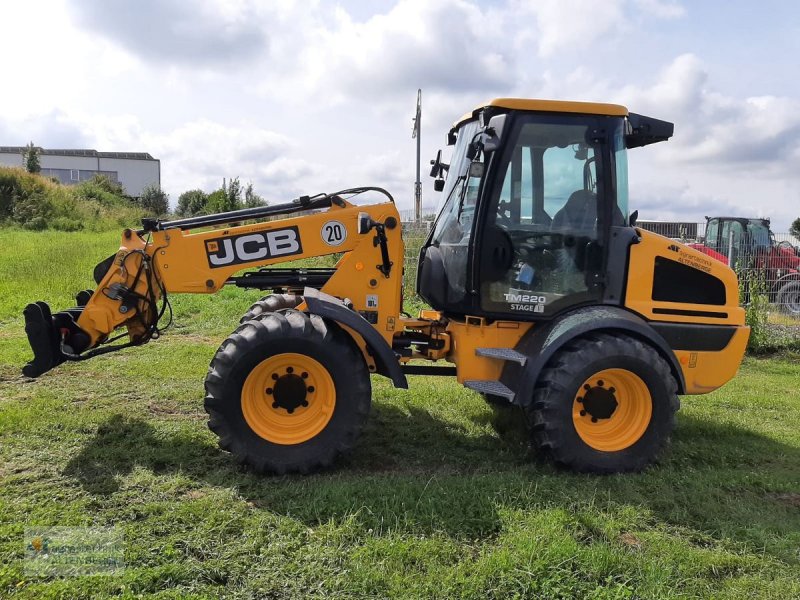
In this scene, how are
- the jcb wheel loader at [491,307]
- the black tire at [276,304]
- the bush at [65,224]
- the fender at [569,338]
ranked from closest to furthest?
the jcb wheel loader at [491,307]
the fender at [569,338]
the black tire at [276,304]
the bush at [65,224]

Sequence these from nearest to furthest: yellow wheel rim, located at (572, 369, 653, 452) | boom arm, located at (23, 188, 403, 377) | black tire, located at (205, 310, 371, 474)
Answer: black tire, located at (205, 310, 371, 474), yellow wheel rim, located at (572, 369, 653, 452), boom arm, located at (23, 188, 403, 377)

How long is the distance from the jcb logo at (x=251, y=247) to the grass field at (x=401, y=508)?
145cm

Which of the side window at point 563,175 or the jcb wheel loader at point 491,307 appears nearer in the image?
the jcb wheel loader at point 491,307

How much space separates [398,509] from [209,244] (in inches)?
97.1

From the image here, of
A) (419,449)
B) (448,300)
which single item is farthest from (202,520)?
(448,300)

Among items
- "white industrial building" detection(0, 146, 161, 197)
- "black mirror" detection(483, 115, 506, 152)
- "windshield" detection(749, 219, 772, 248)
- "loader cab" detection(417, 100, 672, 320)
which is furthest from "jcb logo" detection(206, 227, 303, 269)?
"white industrial building" detection(0, 146, 161, 197)

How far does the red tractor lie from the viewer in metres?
10.7

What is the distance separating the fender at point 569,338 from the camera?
458cm

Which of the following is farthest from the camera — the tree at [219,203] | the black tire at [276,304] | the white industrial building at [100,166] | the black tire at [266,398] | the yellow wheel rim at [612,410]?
the white industrial building at [100,166]

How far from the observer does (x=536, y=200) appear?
4.89m

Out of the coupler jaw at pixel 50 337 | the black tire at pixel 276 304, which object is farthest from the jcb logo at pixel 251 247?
the coupler jaw at pixel 50 337

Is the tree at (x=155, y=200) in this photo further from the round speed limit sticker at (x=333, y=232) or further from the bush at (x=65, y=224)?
the round speed limit sticker at (x=333, y=232)

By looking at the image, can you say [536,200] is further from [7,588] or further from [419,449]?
[7,588]

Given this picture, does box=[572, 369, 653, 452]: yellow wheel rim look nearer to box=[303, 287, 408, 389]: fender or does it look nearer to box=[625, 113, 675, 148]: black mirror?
box=[303, 287, 408, 389]: fender
